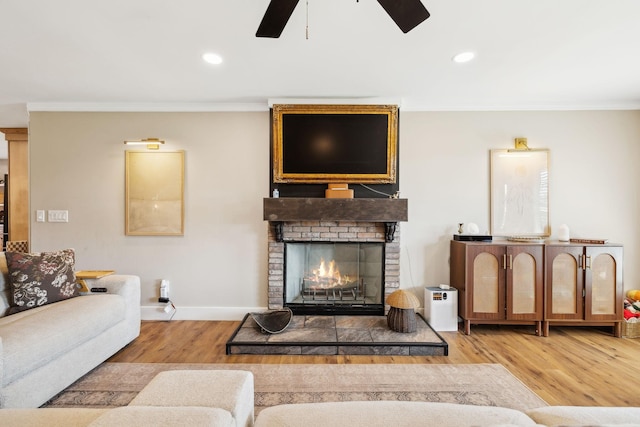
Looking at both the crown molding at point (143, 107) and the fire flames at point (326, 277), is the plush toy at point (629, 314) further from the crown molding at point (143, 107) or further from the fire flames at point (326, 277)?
the crown molding at point (143, 107)

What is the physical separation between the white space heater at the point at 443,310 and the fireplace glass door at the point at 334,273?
1.76ft

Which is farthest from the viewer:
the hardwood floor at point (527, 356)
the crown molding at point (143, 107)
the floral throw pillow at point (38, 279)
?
the crown molding at point (143, 107)

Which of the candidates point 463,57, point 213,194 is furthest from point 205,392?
point 463,57

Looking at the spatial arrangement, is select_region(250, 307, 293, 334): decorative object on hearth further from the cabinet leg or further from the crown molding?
the cabinet leg

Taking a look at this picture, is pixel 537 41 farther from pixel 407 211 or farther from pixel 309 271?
pixel 309 271

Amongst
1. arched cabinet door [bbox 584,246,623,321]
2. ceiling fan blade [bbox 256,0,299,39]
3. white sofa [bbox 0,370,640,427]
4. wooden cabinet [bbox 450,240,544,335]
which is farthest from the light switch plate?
arched cabinet door [bbox 584,246,623,321]

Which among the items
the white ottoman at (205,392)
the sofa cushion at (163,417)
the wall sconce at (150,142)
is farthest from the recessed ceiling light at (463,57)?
the wall sconce at (150,142)

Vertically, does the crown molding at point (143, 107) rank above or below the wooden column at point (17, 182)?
above

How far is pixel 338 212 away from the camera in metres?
3.05

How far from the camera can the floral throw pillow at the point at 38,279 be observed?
7.06 feet

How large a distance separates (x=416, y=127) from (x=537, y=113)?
1.29 metres

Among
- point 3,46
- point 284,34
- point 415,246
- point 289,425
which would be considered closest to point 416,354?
point 415,246

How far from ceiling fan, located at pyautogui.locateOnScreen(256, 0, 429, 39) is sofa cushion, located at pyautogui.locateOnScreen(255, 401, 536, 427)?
4.85 ft

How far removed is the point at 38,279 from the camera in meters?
2.22
